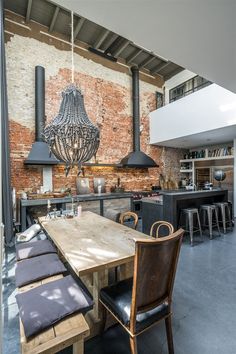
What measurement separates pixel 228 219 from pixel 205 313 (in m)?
3.60

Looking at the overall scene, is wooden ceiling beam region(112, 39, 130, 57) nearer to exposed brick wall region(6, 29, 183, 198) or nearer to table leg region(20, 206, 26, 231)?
exposed brick wall region(6, 29, 183, 198)

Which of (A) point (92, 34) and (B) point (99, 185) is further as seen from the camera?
(B) point (99, 185)

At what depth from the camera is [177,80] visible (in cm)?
725

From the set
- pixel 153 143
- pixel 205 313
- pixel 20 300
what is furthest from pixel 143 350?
pixel 153 143

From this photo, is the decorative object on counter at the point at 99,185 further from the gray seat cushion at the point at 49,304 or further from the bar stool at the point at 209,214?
the gray seat cushion at the point at 49,304

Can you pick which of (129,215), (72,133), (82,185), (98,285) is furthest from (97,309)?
(82,185)

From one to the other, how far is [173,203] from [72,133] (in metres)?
2.64

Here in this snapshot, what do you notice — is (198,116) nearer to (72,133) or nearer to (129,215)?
(129,215)

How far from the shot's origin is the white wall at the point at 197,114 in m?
4.62

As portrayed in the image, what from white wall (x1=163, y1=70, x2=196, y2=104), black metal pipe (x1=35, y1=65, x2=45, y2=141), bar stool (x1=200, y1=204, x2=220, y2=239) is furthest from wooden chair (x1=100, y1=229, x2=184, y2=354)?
white wall (x1=163, y1=70, x2=196, y2=104)

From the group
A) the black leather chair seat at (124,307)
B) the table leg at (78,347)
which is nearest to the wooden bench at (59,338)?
the table leg at (78,347)

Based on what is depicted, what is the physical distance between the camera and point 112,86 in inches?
261

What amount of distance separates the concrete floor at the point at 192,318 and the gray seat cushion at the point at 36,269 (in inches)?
A: 20.4

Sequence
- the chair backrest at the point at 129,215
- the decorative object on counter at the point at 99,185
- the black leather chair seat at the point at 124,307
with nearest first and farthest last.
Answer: the black leather chair seat at the point at 124,307 → the chair backrest at the point at 129,215 → the decorative object on counter at the point at 99,185
